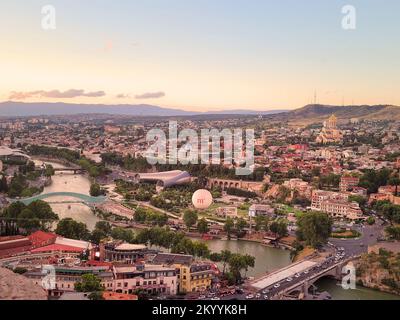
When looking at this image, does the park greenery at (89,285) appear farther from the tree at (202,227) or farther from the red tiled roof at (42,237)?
the tree at (202,227)

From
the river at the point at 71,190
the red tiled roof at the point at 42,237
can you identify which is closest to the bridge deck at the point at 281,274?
the red tiled roof at the point at 42,237

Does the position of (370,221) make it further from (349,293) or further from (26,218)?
(26,218)

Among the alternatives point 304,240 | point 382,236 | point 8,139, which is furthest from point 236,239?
point 8,139

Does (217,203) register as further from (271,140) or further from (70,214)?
(271,140)

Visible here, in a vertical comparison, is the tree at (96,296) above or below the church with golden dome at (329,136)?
below

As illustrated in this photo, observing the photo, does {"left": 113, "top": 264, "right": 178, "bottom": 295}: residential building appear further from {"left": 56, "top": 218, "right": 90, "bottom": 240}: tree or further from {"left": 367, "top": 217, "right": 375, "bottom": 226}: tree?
{"left": 367, "top": 217, "right": 375, "bottom": 226}: tree

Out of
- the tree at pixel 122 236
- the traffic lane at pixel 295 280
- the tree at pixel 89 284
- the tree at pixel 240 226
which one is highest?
the tree at pixel 89 284
